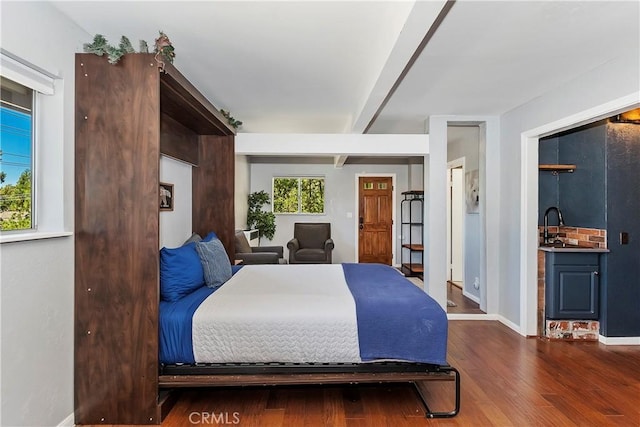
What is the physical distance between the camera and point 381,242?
25.0 ft

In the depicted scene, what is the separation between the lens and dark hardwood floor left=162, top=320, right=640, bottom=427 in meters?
2.13

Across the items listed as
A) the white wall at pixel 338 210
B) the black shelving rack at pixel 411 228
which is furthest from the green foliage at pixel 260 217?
the black shelving rack at pixel 411 228

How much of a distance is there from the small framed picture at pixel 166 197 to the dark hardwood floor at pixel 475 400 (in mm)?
1517

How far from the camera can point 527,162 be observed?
3607 mm

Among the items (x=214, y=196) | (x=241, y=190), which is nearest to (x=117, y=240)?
(x=214, y=196)

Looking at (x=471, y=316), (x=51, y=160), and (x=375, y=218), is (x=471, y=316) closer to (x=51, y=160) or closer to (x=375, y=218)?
(x=375, y=218)

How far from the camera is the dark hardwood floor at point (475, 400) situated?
213 cm

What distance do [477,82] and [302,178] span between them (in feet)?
15.5

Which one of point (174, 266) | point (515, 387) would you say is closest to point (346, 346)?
point (174, 266)

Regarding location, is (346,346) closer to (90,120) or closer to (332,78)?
(90,120)

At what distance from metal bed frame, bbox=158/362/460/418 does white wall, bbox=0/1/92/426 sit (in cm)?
54

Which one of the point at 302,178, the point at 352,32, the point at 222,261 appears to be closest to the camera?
the point at 352,32

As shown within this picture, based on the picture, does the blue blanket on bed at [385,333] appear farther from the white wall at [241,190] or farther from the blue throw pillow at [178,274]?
the white wall at [241,190]

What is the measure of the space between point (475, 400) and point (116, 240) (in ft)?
8.03
